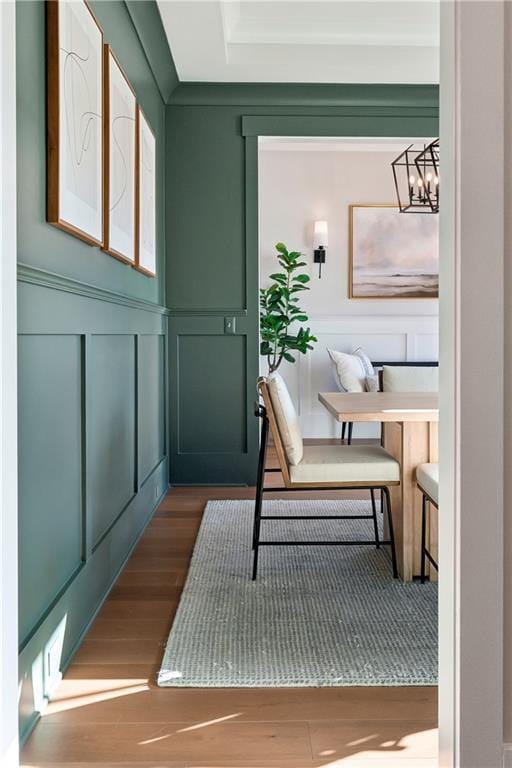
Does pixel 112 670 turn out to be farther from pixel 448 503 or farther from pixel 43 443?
pixel 448 503

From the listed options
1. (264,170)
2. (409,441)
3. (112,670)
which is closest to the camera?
(112,670)

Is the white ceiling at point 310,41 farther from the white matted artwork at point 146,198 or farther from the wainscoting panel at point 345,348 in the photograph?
the wainscoting panel at point 345,348

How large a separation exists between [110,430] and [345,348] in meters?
3.94

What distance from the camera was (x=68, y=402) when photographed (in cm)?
197

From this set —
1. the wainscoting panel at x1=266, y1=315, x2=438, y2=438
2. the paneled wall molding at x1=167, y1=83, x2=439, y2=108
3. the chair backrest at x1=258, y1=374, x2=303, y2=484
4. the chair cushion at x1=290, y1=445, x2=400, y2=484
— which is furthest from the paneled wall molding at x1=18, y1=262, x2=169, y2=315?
the wainscoting panel at x1=266, y1=315, x2=438, y2=438

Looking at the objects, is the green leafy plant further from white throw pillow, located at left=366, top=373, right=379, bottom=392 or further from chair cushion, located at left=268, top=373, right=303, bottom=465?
chair cushion, located at left=268, top=373, right=303, bottom=465

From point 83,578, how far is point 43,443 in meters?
0.61

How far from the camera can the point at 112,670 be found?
1.87 metres

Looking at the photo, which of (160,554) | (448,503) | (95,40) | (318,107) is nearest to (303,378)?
(318,107)

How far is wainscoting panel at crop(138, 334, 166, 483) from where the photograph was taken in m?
3.31

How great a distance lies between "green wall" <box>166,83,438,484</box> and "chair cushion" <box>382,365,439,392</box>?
926 millimetres

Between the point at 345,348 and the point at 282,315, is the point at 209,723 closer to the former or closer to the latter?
the point at 282,315

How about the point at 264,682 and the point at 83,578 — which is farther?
the point at 83,578

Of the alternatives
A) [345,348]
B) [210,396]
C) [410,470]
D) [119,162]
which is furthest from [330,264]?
[410,470]
